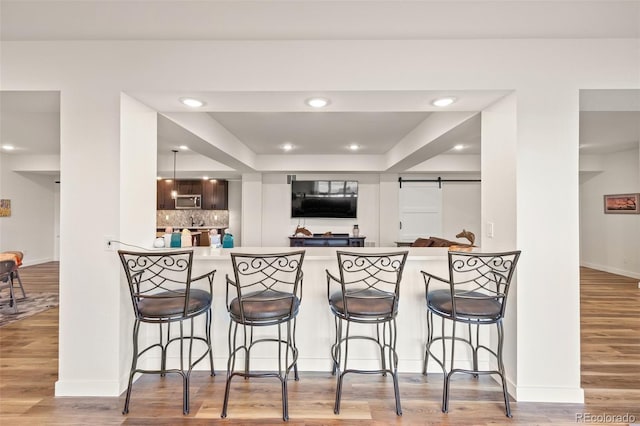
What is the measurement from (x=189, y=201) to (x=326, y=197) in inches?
134

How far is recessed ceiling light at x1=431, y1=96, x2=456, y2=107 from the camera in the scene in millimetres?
2252

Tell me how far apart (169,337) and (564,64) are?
358cm

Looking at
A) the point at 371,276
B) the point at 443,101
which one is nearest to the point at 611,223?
the point at 443,101

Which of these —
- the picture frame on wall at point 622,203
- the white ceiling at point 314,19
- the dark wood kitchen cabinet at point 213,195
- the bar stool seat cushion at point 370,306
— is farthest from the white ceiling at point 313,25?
the picture frame on wall at point 622,203

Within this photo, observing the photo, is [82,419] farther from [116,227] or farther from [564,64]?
[564,64]

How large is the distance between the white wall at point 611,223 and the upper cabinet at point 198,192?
8.56m

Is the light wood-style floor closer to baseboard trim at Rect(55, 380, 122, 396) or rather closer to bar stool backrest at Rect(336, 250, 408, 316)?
baseboard trim at Rect(55, 380, 122, 396)

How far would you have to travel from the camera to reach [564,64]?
210cm

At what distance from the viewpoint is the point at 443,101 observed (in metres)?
2.29

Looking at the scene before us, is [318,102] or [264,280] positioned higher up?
[318,102]

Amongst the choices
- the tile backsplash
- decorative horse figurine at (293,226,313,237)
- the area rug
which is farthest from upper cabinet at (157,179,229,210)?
the area rug

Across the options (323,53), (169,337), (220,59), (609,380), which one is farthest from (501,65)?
(169,337)

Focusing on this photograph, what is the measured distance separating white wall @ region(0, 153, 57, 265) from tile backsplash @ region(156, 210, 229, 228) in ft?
8.95

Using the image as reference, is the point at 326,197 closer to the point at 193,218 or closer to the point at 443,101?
the point at 193,218
